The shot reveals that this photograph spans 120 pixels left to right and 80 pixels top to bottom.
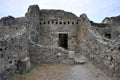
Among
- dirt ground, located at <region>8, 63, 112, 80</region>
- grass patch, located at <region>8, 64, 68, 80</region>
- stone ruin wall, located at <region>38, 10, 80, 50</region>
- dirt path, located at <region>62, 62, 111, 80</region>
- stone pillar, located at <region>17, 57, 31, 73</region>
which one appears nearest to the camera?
grass patch, located at <region>8, 64, 68, 80</region>

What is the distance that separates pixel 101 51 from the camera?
13.1 m

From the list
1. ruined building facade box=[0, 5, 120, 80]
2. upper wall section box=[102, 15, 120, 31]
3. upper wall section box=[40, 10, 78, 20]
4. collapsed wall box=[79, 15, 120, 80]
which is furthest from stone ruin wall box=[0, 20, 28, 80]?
upper wall section box=[102, 15, 120, 31]

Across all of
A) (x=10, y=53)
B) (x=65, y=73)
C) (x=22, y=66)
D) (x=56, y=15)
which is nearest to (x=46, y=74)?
(x=65, y=73)

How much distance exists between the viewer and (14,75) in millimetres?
10852

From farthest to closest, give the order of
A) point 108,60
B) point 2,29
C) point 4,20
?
point 4,20, point 2,29, point 108,60

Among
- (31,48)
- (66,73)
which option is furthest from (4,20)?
(66,73)

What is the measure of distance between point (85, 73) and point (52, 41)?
8079 mm

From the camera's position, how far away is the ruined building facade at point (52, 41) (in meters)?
11.0

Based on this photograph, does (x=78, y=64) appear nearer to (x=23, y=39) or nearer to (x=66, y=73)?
(x=66, y=73)

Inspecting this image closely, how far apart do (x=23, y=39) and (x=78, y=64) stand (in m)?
4.05

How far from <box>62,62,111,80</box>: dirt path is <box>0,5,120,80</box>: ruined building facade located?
384 mm

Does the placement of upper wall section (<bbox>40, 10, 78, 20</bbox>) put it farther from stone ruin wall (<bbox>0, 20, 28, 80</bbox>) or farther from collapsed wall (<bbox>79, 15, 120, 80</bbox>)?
stone ruin wall (<bbox>0, 20, 28, 80</bbox>)

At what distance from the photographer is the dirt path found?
37.3 ft

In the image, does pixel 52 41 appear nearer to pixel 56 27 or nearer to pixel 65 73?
pixel 56 27
